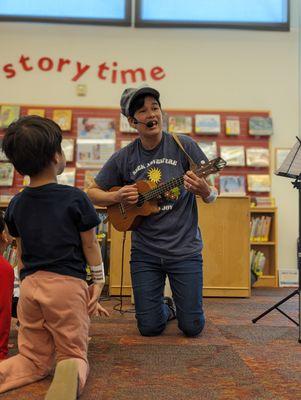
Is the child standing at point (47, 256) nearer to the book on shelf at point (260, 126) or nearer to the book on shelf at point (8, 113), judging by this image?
the book on shelf at point (8, 113)

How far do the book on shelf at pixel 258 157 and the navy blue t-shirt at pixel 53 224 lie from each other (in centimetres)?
387

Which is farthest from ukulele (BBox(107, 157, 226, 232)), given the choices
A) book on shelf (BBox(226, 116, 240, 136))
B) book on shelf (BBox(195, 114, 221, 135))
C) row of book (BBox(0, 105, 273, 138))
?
book on shelf (BBox(226, 116, 240, 136))

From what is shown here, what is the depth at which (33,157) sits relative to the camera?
1.50 meters

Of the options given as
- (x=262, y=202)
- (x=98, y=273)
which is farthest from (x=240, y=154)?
(x=98, y=273)

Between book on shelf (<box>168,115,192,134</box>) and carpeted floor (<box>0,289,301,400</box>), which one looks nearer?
carpeted floor (<box>0,289,301,400</box>)

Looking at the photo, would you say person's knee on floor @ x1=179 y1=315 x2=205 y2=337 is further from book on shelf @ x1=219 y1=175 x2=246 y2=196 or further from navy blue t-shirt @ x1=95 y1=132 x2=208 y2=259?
book on shelf @ x1=219 y1=175 x2=246 y2=196

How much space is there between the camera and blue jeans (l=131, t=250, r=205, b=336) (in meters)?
2.29

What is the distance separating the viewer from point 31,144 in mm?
1479

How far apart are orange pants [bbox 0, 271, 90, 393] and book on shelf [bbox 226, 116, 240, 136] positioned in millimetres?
3930

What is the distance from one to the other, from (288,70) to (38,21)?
10.2 feet

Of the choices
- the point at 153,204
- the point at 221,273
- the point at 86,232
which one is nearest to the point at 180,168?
the point at 153,204

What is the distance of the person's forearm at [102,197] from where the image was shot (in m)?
2.46

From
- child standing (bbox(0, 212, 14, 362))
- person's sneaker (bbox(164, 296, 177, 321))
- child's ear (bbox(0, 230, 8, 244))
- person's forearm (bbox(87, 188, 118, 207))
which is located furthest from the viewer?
person's sneaker (bbox(164, 296, 177, 321))

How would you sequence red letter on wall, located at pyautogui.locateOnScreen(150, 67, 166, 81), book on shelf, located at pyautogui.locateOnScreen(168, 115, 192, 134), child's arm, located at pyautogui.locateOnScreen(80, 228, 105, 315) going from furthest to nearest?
1. red letter on wall, located at pyautogui.locateOnScreen(150, 67, 166, 81)
2. book on shelf, located at pyautogui.locateOnScreen(168, 115, 192, 134)
3. child's arm, located at pyautogui.locateOnScreen(80, 228, 105, 315)
